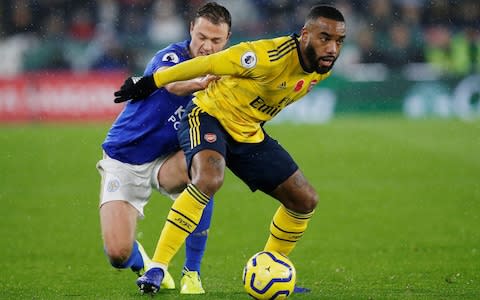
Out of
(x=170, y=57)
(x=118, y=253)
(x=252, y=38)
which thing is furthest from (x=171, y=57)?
(x=252, y=38)

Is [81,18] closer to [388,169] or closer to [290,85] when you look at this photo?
[388,169]

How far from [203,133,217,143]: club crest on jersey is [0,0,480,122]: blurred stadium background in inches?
616

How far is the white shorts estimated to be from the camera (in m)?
7.20

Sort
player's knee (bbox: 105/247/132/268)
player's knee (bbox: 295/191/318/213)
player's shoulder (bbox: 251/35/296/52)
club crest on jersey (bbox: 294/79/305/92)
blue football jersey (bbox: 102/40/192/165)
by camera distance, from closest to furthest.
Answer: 1. player's shoulder (bbox: 251/35/296/52)
2. club crest on jersey (bbox: 294/79/305/92)
3. player's knee (bbox: 295/191/318/213)
4. player's knee (bbox: 105/247/132/268)
5. blue football jersey (bbox: 102/40/192/165)

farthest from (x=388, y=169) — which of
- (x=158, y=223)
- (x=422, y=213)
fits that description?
(x=158, y=223)

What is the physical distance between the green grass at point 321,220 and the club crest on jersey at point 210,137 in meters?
1.07

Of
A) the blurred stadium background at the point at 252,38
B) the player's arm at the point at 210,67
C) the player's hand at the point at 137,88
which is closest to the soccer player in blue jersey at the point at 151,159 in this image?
the player's hand at the point at 137,88

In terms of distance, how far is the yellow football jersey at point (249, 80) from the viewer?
20.8 ft

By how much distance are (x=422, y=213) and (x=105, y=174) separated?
210 inches

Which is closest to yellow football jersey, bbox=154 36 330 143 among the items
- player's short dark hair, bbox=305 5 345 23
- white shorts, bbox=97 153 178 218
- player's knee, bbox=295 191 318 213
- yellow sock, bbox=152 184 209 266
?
player's short dark hair, bbox=305 5 345 23

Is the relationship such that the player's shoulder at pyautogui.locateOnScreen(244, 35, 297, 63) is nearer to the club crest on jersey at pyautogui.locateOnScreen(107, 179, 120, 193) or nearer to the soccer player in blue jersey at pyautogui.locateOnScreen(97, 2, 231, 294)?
the soccer player in blue jersey at pyautogui.locateOnScreen(97, 2, 231, 294)

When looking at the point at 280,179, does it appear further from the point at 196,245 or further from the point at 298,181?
the point at 196,245

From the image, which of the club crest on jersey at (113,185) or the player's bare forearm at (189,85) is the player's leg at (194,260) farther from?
the player's bare forearm at (189,85)

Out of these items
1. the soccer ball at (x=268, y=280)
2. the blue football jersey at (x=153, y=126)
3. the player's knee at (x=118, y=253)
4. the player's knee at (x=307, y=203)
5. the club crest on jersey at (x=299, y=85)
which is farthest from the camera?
the blue football jersey at (x=153, y=126)
